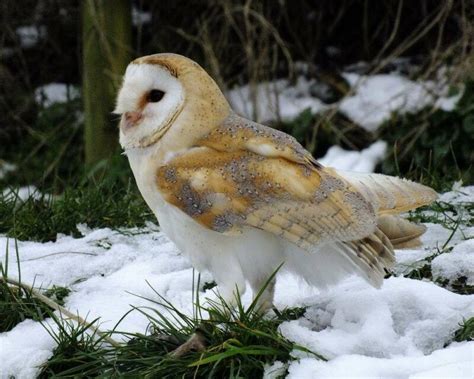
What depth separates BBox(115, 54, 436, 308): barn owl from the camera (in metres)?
3.21

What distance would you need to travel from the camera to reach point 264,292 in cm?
347

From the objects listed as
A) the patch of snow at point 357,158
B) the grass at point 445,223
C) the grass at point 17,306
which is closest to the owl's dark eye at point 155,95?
the grass at point 17,306

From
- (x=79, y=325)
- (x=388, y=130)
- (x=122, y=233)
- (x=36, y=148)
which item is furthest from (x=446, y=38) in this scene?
(x=79, y=325)

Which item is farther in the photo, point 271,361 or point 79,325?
point 79,325

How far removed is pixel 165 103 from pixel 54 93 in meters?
5.04

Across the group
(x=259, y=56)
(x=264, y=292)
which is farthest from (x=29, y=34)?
(x=264, y=292)

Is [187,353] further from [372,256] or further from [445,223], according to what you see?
[445,223]

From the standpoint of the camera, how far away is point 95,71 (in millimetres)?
7027

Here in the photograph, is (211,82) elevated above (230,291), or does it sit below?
above

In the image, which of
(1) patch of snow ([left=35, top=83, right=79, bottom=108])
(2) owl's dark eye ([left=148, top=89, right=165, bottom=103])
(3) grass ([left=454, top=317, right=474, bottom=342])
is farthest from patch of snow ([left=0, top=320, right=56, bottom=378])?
(1) patch of snow ([left=35, top=83, right=79, bottom=108])

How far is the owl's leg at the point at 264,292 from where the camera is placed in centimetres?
341

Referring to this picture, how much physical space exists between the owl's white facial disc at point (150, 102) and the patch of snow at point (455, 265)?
123 cm

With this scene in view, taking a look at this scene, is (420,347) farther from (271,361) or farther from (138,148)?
(138,148)

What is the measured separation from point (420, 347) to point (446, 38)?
477cm
